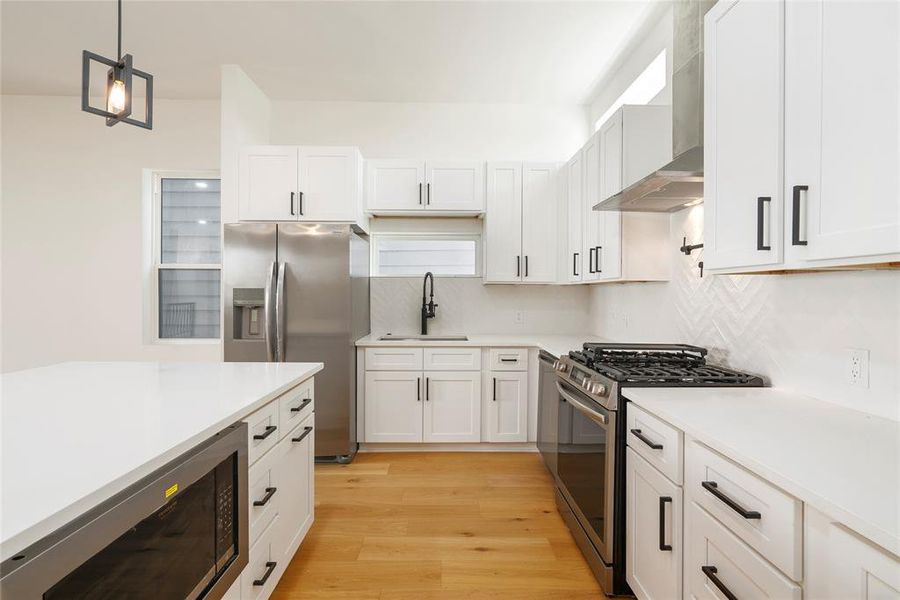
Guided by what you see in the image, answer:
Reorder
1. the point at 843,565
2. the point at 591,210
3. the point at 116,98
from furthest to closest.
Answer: the point at 591,210
the point at 116,98
the point at 843,565

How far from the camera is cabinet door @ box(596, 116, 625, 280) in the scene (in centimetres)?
259

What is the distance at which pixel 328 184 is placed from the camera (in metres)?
3.56

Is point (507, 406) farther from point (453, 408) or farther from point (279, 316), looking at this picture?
point (279, 316)

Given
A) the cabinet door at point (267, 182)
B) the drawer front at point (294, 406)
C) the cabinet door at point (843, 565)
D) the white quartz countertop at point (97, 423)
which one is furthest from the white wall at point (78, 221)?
the cabinet door at point (843, 565)

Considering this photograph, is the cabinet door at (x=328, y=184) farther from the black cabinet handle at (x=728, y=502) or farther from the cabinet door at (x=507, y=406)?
the black cabinet handle at (x=728, y=502)

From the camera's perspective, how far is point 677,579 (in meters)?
1.46

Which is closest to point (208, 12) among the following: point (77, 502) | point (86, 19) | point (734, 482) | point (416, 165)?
→ point (86, 19)

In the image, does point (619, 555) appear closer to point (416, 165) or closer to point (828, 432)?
point (828, 432)

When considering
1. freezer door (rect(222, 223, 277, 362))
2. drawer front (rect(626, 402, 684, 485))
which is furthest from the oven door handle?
freezer door (rect(222, 223, 277, 362))

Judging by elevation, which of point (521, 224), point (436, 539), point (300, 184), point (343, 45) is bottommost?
point (436, 539)

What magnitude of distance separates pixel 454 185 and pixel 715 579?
318 centimetres

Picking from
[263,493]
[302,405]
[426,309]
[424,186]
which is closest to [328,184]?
[424,186]

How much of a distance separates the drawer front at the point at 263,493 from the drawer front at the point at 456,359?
188 centimetres

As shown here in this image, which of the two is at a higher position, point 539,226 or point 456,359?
point 539,226
